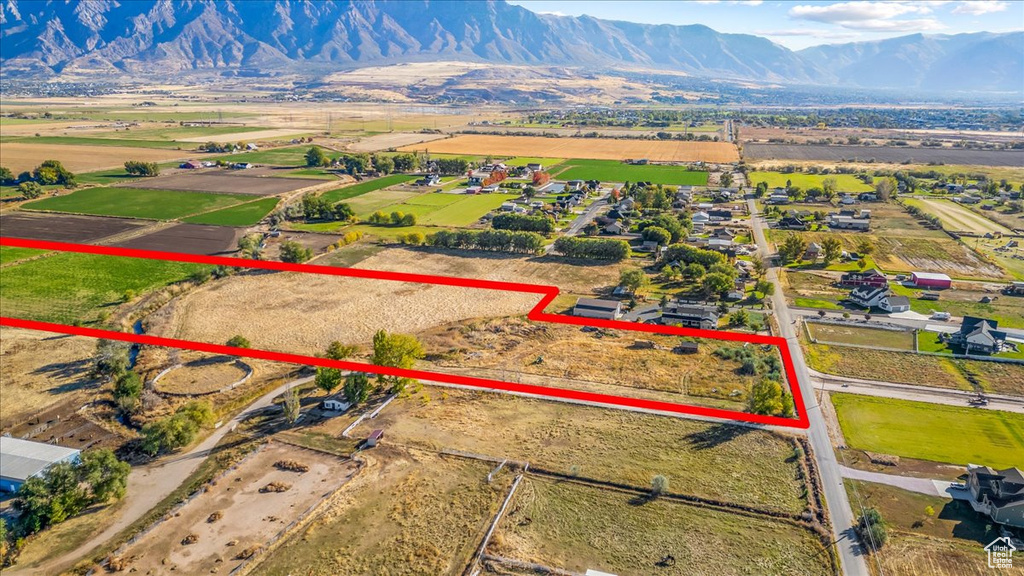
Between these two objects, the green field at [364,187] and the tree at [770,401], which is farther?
the green field at [364,187]

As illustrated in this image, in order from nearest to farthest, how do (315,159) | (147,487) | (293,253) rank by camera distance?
1. (147,487)
2. (293,253)
3. (315,159)

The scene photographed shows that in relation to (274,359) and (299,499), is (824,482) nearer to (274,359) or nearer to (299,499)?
(299,499)

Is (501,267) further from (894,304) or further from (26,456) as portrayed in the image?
(26,456)

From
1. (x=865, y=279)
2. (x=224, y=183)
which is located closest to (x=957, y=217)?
(x=865, y=279)

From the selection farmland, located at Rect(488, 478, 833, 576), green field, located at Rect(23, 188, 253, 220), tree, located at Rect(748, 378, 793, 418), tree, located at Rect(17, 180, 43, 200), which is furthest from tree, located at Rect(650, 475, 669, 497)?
tree, located at Rect(17, 180, 43, 200)

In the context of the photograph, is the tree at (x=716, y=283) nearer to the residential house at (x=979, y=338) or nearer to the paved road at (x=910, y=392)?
the paved road at (x=910, y=392)

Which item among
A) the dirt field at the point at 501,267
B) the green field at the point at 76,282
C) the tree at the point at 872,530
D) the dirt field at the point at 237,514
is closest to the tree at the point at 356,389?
the dirt field at the point at 237,514

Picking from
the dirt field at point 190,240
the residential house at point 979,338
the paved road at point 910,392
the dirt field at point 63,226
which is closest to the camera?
the paved road at point 910,392
